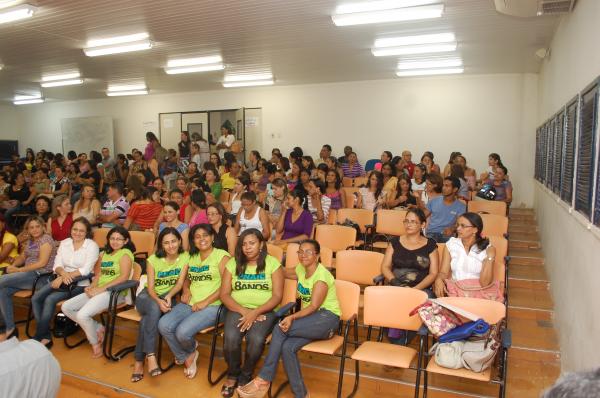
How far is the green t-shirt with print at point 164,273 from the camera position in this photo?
3992mm

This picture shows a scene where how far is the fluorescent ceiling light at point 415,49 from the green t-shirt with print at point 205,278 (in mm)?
4742

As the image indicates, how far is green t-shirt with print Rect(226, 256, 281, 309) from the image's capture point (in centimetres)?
368

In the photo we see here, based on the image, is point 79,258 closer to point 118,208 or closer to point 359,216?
point 118,208

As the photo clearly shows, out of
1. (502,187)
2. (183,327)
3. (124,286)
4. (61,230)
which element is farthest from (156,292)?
(502,187)

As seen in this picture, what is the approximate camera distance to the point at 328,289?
137 inches

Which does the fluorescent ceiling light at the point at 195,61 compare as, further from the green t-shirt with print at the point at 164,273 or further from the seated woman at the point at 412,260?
the seated woman at the point at 412,260

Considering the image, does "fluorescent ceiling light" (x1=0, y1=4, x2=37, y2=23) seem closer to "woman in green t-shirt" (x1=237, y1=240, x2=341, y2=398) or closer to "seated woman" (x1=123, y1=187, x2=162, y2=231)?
"seated woman" (x1=123, y1=187, x2=162, y2=231)

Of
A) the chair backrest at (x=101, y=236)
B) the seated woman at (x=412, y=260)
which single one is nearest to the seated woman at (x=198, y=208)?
the chair backrest at (x=101, y=236)

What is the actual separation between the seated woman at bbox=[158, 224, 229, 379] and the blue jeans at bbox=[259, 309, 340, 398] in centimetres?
69

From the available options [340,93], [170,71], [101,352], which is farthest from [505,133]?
[101,352]

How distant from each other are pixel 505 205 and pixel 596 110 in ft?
11.6

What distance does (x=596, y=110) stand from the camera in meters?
2.95

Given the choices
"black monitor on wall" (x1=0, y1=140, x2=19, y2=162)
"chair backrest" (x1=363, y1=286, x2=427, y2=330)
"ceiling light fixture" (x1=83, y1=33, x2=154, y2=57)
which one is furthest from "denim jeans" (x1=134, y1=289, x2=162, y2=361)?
"black monitor on wall" (x1=0, y1=140, x2=19, y2=162)

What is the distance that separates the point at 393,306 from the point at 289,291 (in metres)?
0.85
